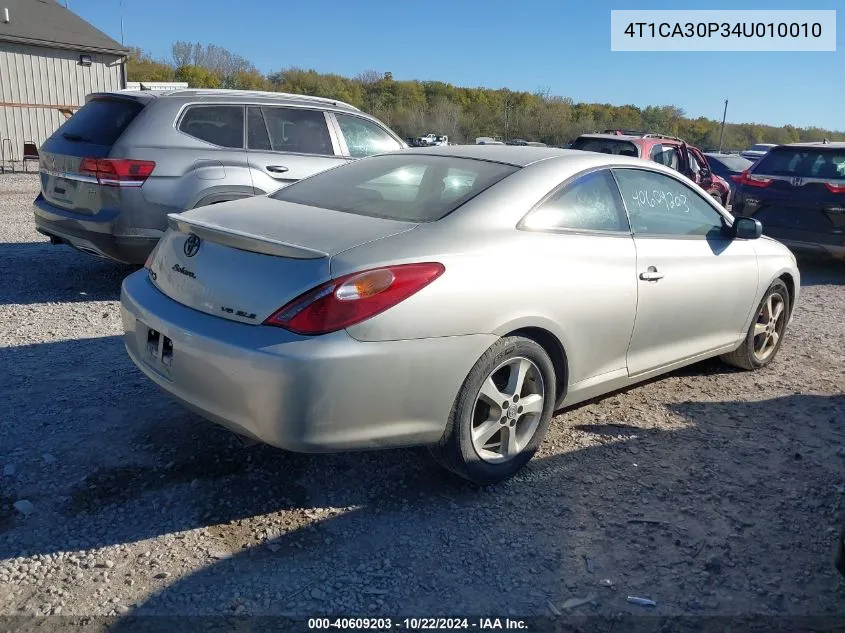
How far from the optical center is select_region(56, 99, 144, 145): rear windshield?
19.9ft

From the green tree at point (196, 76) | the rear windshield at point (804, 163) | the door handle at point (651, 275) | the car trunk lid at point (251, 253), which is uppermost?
the green tree at point (196, 76)

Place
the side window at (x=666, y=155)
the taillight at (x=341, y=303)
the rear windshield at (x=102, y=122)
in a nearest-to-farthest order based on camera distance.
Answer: the taillight at (x=341, y=303)
the rear windshield at (x=102, y=122)
the side window at (x=666, y=155)

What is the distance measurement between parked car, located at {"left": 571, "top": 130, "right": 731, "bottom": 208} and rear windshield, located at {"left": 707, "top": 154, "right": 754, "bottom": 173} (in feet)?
15.7

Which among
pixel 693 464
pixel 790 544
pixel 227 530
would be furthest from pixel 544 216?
pixel 227 530

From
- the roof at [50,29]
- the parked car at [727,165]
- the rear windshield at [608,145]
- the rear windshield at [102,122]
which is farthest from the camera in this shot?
the roof at [50,29]

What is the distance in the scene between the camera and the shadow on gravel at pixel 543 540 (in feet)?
8.52

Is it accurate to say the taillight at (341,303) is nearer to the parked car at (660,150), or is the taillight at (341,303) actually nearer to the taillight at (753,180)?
the parked car at (660,150)

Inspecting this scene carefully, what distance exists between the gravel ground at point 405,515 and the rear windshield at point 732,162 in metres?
15.1

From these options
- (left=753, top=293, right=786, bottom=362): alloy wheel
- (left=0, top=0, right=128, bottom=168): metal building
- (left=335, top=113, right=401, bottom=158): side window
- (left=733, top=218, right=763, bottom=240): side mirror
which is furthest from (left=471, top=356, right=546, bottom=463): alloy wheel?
(left=0, top=0, right=128, bottom=168): metal building

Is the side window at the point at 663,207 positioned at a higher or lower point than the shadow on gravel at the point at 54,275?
higher

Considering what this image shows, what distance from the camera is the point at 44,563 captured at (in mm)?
2674

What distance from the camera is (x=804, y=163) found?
9.42 meters

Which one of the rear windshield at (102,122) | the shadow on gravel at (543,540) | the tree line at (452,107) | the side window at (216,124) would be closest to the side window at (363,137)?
the side window at (216,124)

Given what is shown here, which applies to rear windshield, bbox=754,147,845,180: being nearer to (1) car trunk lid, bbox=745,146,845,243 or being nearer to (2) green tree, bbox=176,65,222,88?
(1) car trunk lid, bbox=745,146,845,243
